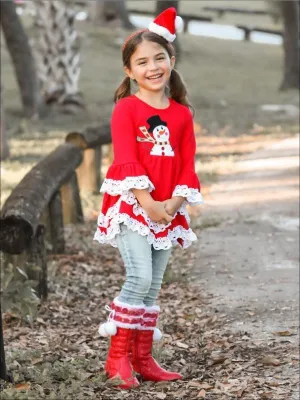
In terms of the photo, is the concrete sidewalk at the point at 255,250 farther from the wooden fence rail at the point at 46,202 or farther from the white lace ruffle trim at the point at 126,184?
the white lace ruffle trim at the point at 126,184

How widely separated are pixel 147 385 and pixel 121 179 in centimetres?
113

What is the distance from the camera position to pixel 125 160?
479 cm

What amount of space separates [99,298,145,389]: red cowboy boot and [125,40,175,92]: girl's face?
1.15 metres

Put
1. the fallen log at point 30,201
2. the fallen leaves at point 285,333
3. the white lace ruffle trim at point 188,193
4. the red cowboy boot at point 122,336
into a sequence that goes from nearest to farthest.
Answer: the white lace ruffle trim at point 188,193 → the red cowboy boot at point 122,336 → the fallen leaves at point 285,333 → the fallen log at point 30,201

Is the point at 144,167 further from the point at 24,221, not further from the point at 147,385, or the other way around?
the point at 24,221

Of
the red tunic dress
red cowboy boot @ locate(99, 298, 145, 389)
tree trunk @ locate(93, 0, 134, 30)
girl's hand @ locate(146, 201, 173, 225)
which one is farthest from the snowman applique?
tree trunk @ locate(93, 0, 134, 30)

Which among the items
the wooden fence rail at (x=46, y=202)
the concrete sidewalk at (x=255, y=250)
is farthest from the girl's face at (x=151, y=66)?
the concrete sidewalk at (x=255, y=250)

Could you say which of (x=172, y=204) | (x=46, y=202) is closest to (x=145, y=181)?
(x=172, y=204)

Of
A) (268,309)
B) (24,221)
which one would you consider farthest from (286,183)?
(24,221)

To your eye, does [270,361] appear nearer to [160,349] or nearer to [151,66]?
[160,349]

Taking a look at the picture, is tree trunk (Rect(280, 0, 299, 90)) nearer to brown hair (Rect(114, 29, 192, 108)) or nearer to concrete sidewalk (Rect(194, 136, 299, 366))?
concrete sidewalk (Rect(194, 136, 299, 366))

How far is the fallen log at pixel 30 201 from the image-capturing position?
6.35 meters

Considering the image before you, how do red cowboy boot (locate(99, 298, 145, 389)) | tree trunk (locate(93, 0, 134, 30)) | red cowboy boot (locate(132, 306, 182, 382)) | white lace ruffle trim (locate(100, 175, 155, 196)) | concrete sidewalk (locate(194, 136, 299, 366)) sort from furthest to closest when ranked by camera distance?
tree trunk (locate(93, 0, 134, 30)) → concrete sidewalk (locate(194, 136, 299, 366)) → red cowboy boot (locate(132, 306, 182, 382)) → red cowboy boot (locate(99, 298, 145, 389)) → white lace ruffle trim (locate(100, 175, 155, 196))

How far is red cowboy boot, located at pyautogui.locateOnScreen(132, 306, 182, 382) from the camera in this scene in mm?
5121
